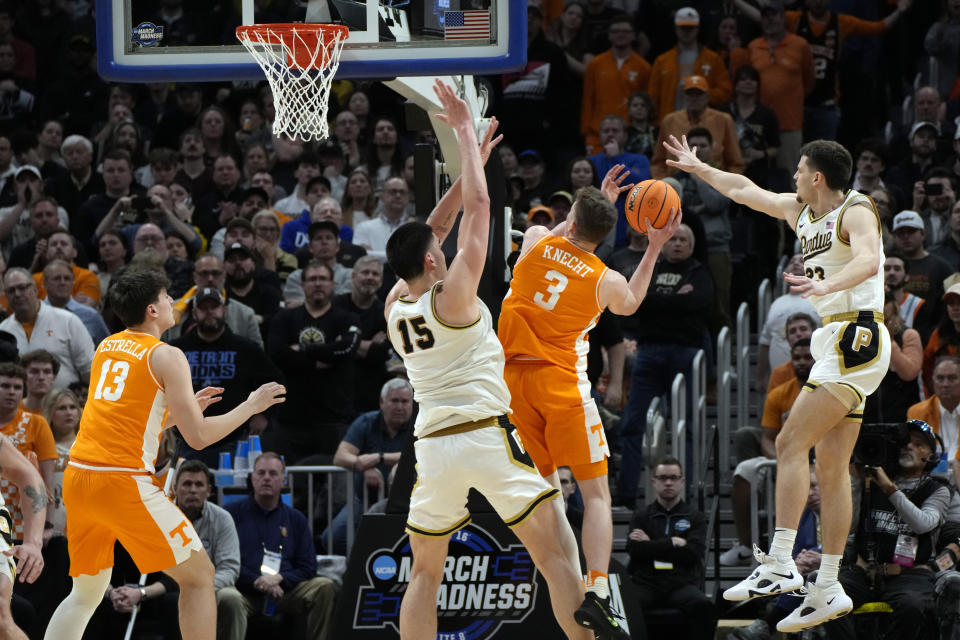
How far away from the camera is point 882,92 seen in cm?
1738

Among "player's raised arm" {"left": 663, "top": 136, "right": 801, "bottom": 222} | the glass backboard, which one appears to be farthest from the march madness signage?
the glass backboard

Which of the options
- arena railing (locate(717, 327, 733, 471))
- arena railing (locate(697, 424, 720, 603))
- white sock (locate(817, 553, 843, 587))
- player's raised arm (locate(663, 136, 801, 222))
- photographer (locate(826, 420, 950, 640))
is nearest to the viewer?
white sock (locate(817, 553, 843, 587))

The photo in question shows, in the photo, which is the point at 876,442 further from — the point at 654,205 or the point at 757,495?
the point at 757,495

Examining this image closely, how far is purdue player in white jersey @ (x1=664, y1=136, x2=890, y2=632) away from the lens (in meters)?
8.11

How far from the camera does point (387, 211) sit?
1421 cm

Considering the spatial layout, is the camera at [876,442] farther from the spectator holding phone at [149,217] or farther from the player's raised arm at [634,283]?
the spectator holding phone at [149,217]

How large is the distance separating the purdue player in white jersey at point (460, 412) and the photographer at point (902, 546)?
285 cm

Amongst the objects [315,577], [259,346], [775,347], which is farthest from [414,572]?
[775,347]

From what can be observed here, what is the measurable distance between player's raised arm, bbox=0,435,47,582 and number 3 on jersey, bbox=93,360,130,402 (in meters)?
0.71

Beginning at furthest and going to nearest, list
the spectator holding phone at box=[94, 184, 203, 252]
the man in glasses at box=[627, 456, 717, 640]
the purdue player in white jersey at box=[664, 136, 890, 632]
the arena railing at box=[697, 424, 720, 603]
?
1. the spectator holding phone at box=[94, 184, 203, 252]
2. the arena railing at box=[697, 424, 720, 603]
3. the man in glasses at box=[627, 456, 717, 640]
4. the purdue player in white jersey at box=[664, 136, 890, 632]

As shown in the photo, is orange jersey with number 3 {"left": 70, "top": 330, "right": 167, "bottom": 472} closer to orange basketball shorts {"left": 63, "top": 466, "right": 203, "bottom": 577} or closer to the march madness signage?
orange basketball shorts {"left": 63, "top": 466, "right": 203, "bottom": 577}

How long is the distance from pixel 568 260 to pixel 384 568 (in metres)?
2.71

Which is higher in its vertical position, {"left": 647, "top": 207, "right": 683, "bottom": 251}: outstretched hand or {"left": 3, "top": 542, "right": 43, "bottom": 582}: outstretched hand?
{"left": 647, "top": 207, "right": 683, "bottom": 251}: outstretched hand

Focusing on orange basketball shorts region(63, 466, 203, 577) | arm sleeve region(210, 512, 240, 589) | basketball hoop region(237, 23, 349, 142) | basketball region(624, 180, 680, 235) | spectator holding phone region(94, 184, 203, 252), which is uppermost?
basketball hoop region(237, 23, 349, 142)
